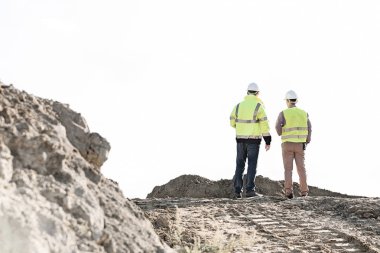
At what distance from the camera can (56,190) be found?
4.70 meters

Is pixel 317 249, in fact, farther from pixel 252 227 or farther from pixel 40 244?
pixel 40 244

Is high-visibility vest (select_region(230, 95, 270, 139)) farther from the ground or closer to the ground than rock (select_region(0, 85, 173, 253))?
farther from the ground

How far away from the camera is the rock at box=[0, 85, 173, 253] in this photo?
4223 mm

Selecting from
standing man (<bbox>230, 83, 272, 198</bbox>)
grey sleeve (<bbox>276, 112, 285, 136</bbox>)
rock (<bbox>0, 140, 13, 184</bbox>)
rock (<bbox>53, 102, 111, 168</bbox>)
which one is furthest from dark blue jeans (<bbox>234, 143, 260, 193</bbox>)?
rock (<bbox>0, 140, 13, 184</bbox>)

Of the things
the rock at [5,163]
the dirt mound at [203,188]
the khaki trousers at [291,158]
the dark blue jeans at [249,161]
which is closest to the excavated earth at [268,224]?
the dark blue jeans at [249,161]

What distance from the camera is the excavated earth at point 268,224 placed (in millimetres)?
7398

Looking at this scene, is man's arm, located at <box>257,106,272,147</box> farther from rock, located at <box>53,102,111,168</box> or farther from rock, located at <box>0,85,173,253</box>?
rock, located at <box>53,102,111,168</box>

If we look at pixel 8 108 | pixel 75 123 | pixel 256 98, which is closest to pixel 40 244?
pixel 8 108

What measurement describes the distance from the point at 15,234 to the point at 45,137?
104 centimetres

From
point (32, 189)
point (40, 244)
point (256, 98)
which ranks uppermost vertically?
point (256, 98)

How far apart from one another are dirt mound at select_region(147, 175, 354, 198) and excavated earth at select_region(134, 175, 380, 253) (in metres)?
7.93

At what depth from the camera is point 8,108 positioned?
16.7 ft

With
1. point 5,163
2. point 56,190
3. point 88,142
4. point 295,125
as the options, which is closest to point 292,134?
point 295,125

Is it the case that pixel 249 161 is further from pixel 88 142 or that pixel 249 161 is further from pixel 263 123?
pixel 88 142
